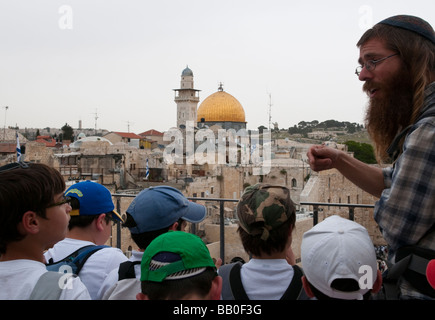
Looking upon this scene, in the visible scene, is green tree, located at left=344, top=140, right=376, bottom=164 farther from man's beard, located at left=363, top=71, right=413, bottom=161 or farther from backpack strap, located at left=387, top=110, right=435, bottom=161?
backpack strap, located at left=387, top=110, right=435, bottom=161

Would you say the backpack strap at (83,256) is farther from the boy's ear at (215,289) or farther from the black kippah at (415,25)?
the black kippah at (415,25)

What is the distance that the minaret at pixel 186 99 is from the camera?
2313 inches

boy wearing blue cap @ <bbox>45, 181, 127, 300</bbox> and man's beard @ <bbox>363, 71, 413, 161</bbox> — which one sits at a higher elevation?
man's beard @ <bbox>363, 71, 413, 161</bbox>

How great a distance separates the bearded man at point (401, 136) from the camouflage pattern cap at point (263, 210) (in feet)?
0.87

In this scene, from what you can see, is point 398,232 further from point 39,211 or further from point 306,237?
point 39,211

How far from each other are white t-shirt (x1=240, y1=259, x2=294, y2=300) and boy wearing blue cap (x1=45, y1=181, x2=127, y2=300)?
2.65 ft

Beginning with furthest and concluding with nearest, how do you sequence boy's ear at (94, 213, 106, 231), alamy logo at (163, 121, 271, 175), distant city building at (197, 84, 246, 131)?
distant city building at (197, 84, 246, 131)
alamy logo at (163, 121, 271, 175)
boy's ear at (94, 213, 106, 231)

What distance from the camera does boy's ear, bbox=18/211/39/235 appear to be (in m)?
2.00

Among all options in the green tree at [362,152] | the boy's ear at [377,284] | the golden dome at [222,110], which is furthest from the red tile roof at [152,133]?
the boy's ear at [377,284]

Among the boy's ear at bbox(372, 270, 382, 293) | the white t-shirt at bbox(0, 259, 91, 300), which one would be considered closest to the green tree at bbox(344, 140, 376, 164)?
the boy's ear at bbox(372, 270, 382, 293)

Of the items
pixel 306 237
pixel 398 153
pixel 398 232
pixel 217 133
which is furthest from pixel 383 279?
pixel 217 133

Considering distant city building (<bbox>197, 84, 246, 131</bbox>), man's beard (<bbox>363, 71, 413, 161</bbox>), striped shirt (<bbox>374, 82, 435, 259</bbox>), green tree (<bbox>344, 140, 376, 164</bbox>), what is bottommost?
green tree (<bbox>344, 140, 376, 164</bbox>)

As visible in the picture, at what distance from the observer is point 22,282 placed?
1860mm
